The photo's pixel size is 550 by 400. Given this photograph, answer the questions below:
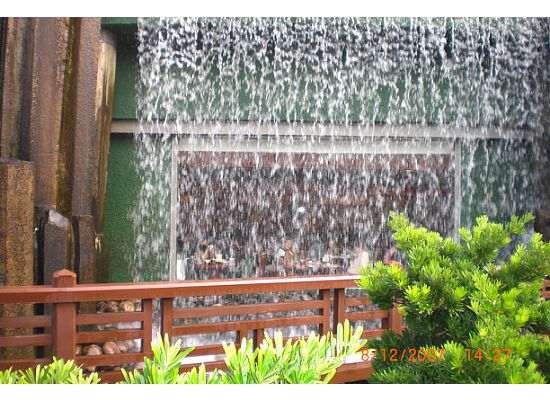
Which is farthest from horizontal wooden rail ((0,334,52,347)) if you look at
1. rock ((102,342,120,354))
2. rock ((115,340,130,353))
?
rock ((115,340,130,353))

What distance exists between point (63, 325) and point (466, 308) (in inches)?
85.7

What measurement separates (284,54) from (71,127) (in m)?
2.55

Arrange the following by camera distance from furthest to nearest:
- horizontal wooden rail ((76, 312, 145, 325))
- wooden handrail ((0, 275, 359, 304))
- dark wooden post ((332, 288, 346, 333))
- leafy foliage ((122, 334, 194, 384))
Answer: dark wooden post ((332, 288, 346, 333))
horizontal wooden rail ((76, 312, 145, 325))
wooden handrail ((0, 275, 359, 304))
leafy foliage ((122, 334, 194, 384))

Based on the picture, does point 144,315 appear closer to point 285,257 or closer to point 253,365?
point 253,365

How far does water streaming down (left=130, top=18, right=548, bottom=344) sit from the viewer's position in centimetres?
619

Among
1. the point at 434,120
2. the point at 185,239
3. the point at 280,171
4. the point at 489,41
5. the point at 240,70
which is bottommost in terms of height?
the point at 185,239

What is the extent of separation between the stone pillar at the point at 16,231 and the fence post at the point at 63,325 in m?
1.08

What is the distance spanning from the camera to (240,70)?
6285mm

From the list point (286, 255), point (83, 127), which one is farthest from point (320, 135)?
point (83, 127)

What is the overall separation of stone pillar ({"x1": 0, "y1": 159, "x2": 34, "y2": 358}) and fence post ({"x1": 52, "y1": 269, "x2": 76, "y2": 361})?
108 cm

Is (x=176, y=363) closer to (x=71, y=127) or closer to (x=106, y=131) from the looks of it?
(x=71, y=127)

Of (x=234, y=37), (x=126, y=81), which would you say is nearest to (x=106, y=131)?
(x=126, y=81)

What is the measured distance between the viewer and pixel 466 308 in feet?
6.98
